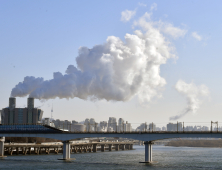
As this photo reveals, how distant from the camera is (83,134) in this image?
107500 mm

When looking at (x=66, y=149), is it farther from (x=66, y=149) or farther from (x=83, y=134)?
(x=83, y=134)

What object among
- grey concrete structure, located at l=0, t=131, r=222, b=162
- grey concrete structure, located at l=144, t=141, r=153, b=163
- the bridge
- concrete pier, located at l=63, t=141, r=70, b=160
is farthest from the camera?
concrete pier, located at l=63, t=141, r=70, b=160

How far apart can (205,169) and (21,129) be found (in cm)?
5952

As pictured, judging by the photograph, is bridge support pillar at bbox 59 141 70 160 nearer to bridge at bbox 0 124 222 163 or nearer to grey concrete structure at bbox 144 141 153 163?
bridge at bbox 0 124 222 163

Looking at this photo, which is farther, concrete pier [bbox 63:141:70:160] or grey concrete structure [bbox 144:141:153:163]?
concrete pier [bbox 63:141:70:160]

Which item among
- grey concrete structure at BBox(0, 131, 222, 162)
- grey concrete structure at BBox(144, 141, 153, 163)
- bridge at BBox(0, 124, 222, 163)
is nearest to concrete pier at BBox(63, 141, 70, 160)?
bridge at BBox(0, 124, 222, 163)

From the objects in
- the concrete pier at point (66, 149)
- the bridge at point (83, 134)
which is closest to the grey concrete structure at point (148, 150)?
the bridge at point (83, 134)

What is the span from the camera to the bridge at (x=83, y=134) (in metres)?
95.1

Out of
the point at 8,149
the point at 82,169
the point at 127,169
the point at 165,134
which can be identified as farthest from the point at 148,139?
the point at 8,149

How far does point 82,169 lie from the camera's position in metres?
87.7

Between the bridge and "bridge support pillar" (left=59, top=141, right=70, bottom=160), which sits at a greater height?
the bridge

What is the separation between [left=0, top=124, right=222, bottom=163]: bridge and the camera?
9506 cm

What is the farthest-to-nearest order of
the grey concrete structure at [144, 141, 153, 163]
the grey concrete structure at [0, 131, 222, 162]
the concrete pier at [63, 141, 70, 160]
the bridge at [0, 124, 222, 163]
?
the concrete pier at [63, 141, 70, 160] → the grey concrete structure at [144, 141, 153, 163] → the bridge at [0, 124, 222, 163] → the grey concrete structure at [0, 131, 222, 162]

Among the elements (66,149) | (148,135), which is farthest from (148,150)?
(66,149)
